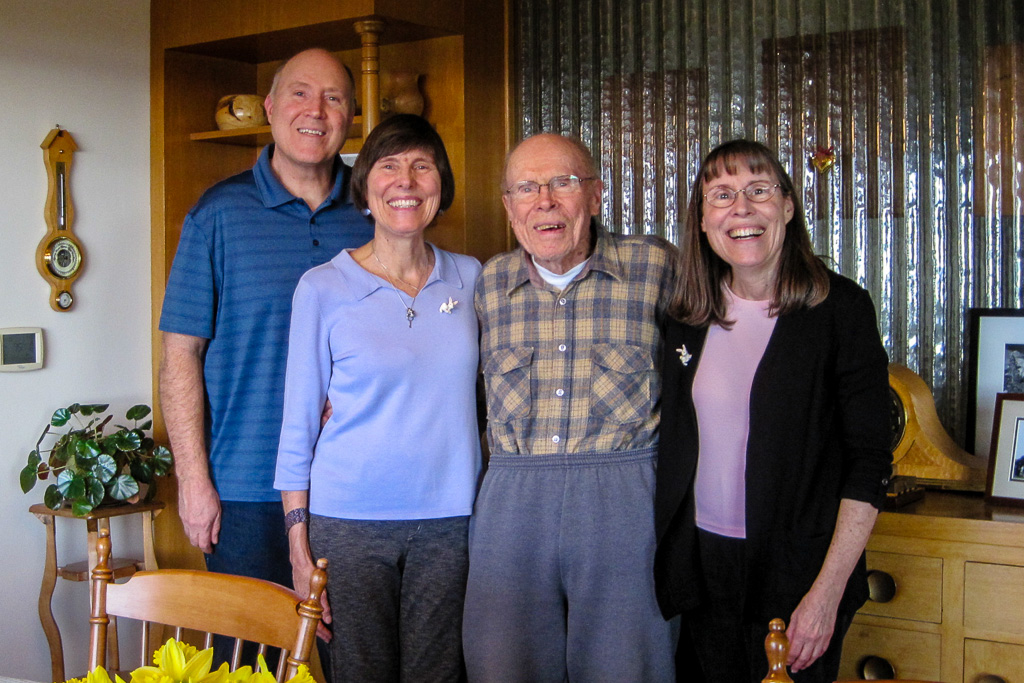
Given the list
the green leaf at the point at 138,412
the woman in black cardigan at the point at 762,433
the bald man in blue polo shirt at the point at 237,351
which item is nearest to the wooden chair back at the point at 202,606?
the bald man in blue polo shirt at the point at 237,351

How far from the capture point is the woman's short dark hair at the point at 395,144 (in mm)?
1970

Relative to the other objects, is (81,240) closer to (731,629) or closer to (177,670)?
(731,629)

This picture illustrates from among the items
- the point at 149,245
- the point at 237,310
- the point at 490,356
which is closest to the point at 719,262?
the point at 490,356

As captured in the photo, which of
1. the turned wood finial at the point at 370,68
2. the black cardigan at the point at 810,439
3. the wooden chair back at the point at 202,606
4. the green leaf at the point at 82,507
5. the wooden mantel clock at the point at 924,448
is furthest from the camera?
the turned wood finial at the point at 370,68

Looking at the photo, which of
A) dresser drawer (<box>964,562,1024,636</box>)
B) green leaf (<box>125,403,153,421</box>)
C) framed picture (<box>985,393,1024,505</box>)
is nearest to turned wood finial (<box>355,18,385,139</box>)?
green leaf (<box>125,403,153,421</box>)

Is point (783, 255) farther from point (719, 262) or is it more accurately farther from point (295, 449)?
point (295, 449)

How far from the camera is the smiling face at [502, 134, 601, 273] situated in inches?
74.1

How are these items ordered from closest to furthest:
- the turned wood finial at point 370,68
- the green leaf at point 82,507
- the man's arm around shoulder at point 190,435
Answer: the man's arm around shoulder at point 190,435, the green leaf at point 82,507, the turned wood finial at point 370,68

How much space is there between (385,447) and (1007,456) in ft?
4.64

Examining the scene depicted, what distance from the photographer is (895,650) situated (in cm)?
228

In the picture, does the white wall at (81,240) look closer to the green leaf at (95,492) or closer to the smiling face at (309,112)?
the green leaf at (95,492)

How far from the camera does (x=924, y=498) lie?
2.39 meters

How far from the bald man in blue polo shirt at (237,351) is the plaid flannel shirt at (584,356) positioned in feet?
1.68

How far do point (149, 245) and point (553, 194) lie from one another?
1888 mm
